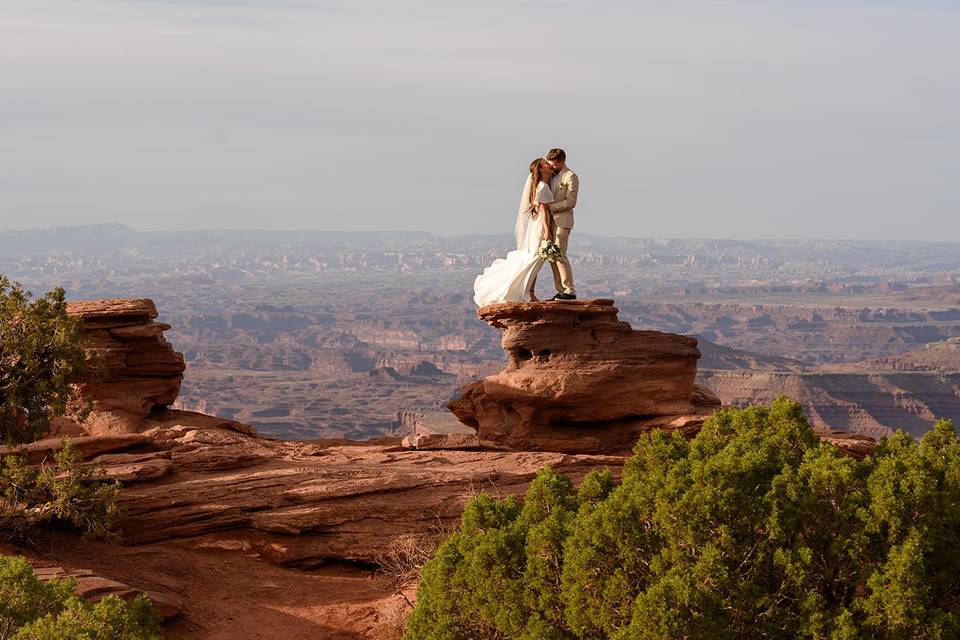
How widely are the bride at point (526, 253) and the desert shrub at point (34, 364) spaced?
9.60 metres

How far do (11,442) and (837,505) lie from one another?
55.4ft

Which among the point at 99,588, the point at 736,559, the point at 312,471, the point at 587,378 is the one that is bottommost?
the point at 99,588

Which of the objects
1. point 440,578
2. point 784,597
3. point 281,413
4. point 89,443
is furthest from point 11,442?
point 281,413

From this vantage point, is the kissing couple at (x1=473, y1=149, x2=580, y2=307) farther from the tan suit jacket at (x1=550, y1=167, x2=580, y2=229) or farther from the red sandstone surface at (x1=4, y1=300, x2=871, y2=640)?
the red sandstone surface at (x1=4, y1=300, x2=871, y2=640)

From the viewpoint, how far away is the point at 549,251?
102 ft

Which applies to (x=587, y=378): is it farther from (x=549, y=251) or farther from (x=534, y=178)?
(x=534, y=178)

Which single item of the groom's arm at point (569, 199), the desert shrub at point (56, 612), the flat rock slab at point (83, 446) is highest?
the groom's arm at point (569, 199)

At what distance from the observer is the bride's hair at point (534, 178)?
103ft

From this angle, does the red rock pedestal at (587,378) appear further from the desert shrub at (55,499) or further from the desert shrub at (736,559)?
the desert shrub at (736,559)

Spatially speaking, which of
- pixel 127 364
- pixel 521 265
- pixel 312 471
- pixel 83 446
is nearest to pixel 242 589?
pixel 312 471

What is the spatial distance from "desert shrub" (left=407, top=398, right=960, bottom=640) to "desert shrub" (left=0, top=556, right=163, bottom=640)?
4.73 metres

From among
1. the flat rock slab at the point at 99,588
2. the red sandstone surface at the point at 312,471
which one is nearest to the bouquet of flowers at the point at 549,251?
the red sandstone surface at the point at 312,471

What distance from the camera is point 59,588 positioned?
19922 mm

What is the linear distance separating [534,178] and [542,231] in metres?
1.26
